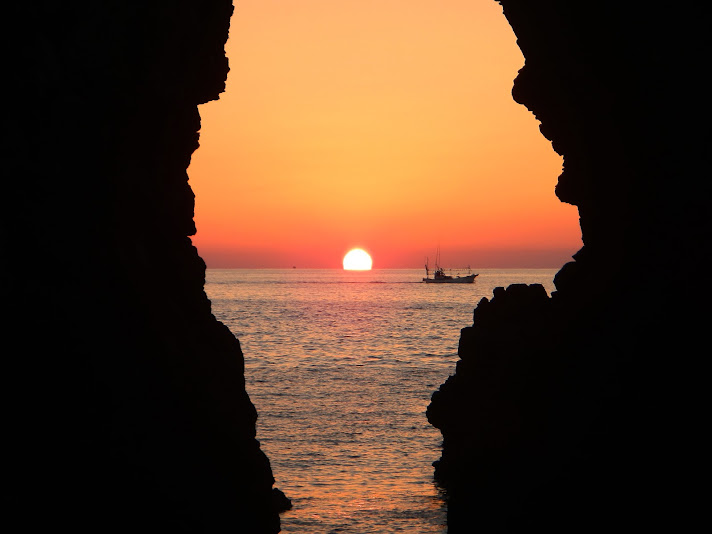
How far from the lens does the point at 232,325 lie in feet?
406

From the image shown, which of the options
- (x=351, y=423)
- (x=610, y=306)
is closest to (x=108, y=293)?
(x=610, y=306)

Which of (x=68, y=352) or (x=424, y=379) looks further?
(x=424, y=379)

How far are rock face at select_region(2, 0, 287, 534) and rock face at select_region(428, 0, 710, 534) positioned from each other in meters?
9.08

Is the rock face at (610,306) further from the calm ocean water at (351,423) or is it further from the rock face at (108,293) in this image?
the rock face at (108,293)

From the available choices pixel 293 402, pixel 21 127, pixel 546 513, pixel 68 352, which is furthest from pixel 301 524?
pixel 293 402

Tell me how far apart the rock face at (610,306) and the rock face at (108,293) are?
9.08m

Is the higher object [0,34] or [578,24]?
[578,24]

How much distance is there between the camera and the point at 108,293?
19641 millimetres

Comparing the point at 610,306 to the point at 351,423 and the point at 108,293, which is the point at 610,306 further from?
the point at 351,423

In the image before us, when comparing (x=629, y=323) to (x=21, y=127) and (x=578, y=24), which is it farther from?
(x=21, y=127)

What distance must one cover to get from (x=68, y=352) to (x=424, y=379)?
1987 inches

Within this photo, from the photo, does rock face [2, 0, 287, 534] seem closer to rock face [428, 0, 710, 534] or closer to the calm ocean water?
the calm ocean water

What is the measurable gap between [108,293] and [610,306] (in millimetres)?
12957

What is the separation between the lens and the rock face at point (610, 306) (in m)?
17.3
